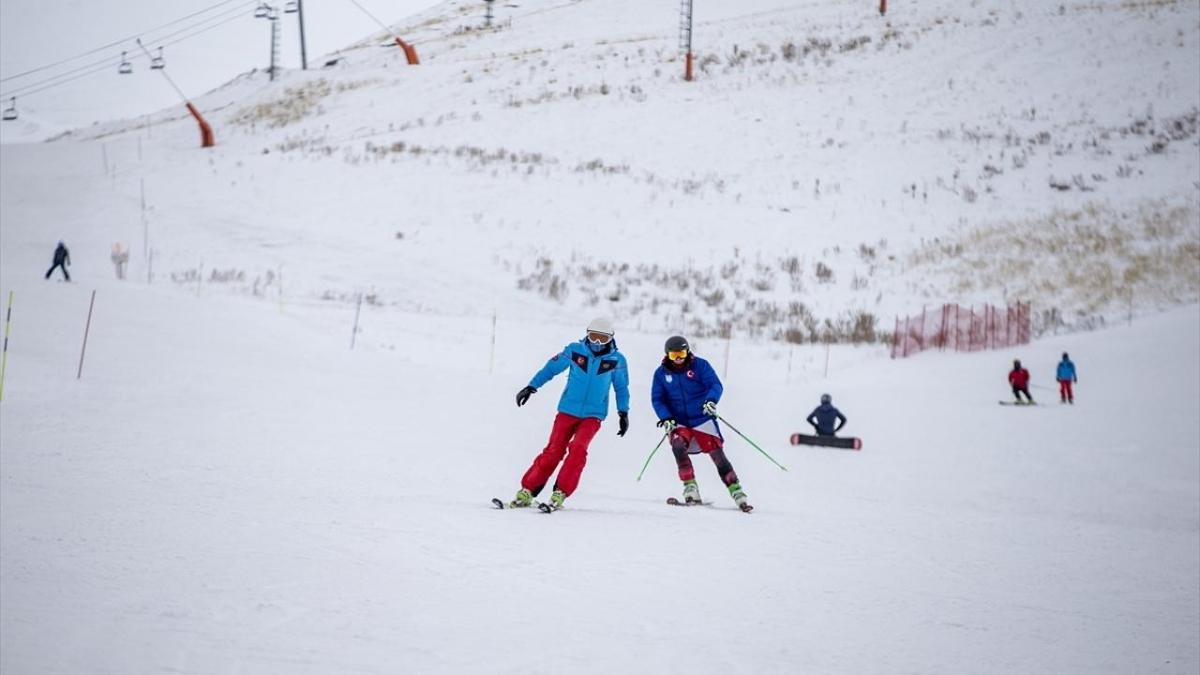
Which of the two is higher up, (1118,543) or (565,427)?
(565,427)

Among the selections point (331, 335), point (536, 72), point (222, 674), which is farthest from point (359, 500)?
point (536, 72)

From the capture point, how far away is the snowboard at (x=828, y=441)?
53.5 ft

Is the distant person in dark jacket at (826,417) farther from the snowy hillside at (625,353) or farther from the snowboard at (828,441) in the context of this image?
the snowy hillside at (625,353)

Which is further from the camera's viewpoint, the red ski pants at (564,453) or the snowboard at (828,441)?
the snowboard at (828,441)

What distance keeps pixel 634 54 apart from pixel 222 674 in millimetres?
62158

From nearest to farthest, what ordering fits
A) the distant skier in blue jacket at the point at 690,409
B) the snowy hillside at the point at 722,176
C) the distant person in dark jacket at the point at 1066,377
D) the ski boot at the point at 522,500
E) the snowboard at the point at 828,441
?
the ski boot at the point at 522,500, the distant skier in blue jacket at the point at 690,409, the snowboard at the point at 828,441, the distant person in dark jacket at the point at 1066,377, the snowy hillside at the point at 722,176

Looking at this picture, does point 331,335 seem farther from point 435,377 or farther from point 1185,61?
point 1185,61

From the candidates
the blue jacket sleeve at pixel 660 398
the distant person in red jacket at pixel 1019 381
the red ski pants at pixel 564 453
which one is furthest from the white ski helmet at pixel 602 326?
the distant person in red jacket at pixel 1019 381

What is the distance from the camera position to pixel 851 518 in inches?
387

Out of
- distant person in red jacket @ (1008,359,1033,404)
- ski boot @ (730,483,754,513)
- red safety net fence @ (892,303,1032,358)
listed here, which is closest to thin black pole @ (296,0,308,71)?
red safety net fence @ (892,303,1032,358)

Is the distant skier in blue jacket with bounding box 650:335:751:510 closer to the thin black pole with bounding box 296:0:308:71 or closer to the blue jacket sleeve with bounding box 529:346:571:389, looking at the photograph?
the blue jacket sleeve with bounding box 529:346:571:389

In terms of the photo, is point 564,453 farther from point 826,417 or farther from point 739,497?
point 826,417

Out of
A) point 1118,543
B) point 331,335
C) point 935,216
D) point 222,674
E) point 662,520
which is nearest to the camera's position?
point 222,674

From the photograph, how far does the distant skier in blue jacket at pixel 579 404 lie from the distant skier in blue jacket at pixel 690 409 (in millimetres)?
664
